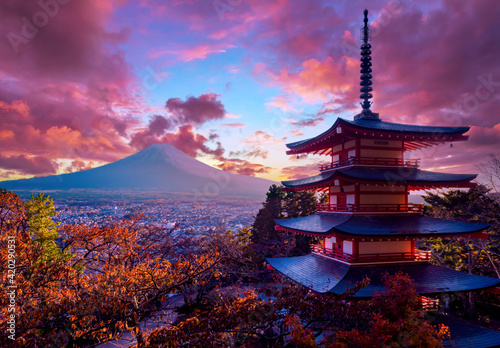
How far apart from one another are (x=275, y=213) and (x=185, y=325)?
2669 cm

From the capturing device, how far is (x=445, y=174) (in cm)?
1292

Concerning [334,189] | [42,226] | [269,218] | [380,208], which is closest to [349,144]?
[334,189]

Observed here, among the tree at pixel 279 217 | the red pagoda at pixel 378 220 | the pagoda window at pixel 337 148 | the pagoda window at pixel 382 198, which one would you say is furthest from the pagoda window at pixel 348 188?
the tree at pixel 279 217

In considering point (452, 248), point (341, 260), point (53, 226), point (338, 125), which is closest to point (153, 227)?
point (53, 226)

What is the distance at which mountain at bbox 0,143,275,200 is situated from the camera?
98.4 meters

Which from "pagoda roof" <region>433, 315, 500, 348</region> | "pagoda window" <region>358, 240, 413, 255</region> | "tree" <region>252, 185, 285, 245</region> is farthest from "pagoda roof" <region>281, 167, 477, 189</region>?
"tree" <region>252, 185, 285, 245</region>

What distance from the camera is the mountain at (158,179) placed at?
98.4m

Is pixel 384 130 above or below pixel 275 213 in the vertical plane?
above

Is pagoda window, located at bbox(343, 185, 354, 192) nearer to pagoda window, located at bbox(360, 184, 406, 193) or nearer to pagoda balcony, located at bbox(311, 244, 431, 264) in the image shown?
pagoda window, located at bbox(360, 184, 406, 193)

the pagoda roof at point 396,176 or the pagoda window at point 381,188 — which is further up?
the pagoda roof at point 396,176

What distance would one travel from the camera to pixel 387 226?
1164cm

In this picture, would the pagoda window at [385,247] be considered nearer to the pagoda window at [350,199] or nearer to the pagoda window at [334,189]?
the pagoda window at [350,199]

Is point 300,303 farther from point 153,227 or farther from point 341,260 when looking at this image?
point 153,227

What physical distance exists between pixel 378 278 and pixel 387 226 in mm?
2330
